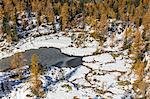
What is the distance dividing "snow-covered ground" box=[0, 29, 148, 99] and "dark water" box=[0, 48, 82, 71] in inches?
108

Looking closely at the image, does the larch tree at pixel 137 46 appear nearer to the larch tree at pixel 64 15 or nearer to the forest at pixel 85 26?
the forest at pixel 85 26

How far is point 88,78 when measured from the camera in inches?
4835

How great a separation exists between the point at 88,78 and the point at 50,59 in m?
23.8

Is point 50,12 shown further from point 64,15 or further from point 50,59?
point 50,59

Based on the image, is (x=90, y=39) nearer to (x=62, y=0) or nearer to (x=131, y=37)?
(x=131, y=37)

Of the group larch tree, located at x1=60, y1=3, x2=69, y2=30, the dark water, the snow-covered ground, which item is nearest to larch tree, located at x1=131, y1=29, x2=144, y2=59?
the snow-covered ground

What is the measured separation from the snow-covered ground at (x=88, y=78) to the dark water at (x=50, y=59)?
275 cm

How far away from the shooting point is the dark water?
446ft

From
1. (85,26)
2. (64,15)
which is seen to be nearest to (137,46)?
(85,26)

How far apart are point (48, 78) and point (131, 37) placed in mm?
49333

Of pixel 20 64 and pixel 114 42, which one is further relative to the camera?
pixel 114 42

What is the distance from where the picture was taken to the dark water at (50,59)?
136 metres

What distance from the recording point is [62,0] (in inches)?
7721

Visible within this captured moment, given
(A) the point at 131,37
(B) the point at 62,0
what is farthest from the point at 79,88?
(B) the point at 62,0
